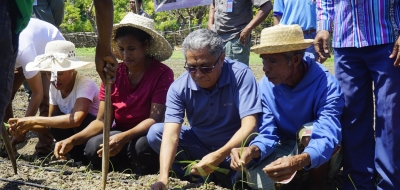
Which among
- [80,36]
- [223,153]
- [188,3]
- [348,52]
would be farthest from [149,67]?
[80,36]

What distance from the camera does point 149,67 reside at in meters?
4.42

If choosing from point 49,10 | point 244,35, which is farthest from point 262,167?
point 49,10

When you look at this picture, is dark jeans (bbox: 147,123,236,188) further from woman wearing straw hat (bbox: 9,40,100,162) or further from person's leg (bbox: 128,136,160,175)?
woman wearing straw hat (bbox: 9,40,100,162)

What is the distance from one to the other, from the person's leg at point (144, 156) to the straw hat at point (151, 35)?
0.71m

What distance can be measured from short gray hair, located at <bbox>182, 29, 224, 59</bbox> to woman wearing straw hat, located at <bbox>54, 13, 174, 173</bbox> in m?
0.71

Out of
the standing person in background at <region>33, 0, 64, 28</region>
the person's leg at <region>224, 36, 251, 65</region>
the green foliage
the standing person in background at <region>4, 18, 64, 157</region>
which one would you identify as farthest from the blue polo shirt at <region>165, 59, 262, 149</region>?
the green foliage

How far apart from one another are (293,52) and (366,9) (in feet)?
1.57

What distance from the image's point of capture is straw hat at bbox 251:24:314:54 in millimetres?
3516

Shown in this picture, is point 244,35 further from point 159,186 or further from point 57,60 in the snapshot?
point 159,186

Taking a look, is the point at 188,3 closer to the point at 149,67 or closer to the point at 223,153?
the point at 149,67

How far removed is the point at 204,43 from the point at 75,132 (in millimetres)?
Answer: 1641

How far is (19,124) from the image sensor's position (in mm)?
4484

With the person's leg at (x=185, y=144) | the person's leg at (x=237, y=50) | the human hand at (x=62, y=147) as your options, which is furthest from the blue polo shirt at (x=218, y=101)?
the person's leg at (x=237, y=50)

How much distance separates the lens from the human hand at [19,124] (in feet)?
14.7
